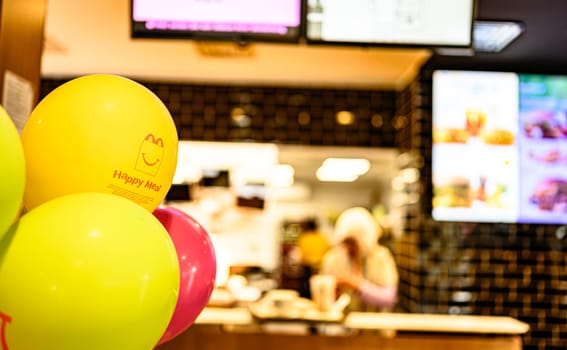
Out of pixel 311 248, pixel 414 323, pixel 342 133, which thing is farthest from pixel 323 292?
pixel 311 248

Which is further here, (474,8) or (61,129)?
(474,8)

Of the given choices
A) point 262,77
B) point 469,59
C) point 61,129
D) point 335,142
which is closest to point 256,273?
point 335,142

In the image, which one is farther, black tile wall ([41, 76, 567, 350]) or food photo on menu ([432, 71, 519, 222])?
black tile wall ([41, 76, 567, 350])

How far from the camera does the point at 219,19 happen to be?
2314 millimetres

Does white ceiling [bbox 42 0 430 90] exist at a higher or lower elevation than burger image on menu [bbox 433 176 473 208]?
higher

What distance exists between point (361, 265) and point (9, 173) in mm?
4102

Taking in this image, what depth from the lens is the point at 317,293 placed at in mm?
3264

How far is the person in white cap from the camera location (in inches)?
177

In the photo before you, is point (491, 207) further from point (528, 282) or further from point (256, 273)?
point (256, 273)

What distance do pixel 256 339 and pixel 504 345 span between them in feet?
4.09

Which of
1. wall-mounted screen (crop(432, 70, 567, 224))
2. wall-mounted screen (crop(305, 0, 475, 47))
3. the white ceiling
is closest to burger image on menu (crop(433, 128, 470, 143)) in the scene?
wall-mounted screen (crop(432, 70, 567, 224))

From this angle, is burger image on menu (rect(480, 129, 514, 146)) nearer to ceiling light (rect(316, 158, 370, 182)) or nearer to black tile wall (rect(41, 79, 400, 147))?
black tile wall (rect(41, 79, 400, 147))

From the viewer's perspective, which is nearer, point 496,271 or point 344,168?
point 496,271

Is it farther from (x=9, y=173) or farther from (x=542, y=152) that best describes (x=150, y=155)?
(x=542, y=152)
